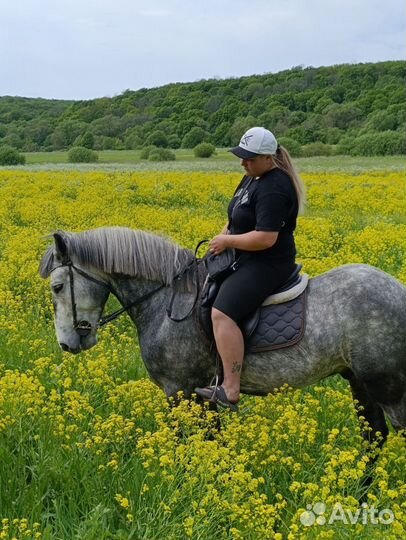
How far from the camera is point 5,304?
7504 mm

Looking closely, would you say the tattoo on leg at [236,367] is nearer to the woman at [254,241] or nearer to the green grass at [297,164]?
the woman at [254,241]

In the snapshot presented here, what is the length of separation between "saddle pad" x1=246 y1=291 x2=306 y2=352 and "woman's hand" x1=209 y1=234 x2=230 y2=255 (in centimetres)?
52

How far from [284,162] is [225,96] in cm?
8397

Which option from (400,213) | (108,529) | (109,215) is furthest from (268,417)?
(400,213)

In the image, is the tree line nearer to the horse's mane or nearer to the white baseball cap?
the horse's mane

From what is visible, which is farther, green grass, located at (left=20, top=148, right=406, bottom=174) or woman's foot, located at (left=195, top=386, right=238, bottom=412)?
green grass, located at (left=20, top=148, right=406, bottom=174)

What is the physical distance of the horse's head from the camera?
14.7 feet

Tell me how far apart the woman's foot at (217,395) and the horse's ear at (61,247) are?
1.36m

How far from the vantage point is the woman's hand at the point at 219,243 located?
4.19 meters

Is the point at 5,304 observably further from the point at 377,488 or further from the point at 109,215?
the point at 109,215

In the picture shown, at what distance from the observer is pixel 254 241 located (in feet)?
13.3

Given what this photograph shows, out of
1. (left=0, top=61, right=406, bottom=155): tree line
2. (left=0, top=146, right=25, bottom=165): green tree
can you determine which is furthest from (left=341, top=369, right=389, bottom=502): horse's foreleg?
(left=0, top=61, right=406, bottom=155): tree line

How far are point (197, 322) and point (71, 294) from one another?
37.2 inches

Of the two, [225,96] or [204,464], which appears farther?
[225,96]
